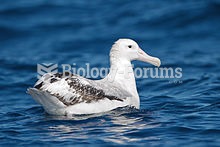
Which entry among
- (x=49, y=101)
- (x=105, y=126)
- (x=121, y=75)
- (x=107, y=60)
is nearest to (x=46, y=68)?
(x=107, y=60)

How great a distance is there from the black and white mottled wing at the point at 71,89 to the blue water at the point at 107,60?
35 cm

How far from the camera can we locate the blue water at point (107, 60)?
10.2 m

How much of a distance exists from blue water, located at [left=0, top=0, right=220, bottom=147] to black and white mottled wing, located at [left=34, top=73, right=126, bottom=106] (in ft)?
1.13

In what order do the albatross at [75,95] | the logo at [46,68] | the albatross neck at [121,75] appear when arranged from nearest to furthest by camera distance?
the albatross at [75,95] → the albatross neck at [121,75] → the logo at [46,68]

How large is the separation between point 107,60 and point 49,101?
25.0 feet

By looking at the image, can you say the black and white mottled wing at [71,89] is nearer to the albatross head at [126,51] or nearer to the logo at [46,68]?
the albatross head at [126,51]

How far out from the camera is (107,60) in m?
18.5

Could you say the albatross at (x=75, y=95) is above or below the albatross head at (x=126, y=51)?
below

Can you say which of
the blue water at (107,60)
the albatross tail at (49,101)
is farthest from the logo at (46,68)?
the albatross tail at (49,101)

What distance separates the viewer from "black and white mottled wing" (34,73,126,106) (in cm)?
1092

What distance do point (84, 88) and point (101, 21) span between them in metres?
11.7

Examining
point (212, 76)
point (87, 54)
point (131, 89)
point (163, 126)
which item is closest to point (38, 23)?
point (87, 54)

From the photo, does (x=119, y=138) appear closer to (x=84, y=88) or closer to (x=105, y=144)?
(x=105, y=144)

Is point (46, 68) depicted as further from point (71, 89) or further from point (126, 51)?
point (71, 89)
